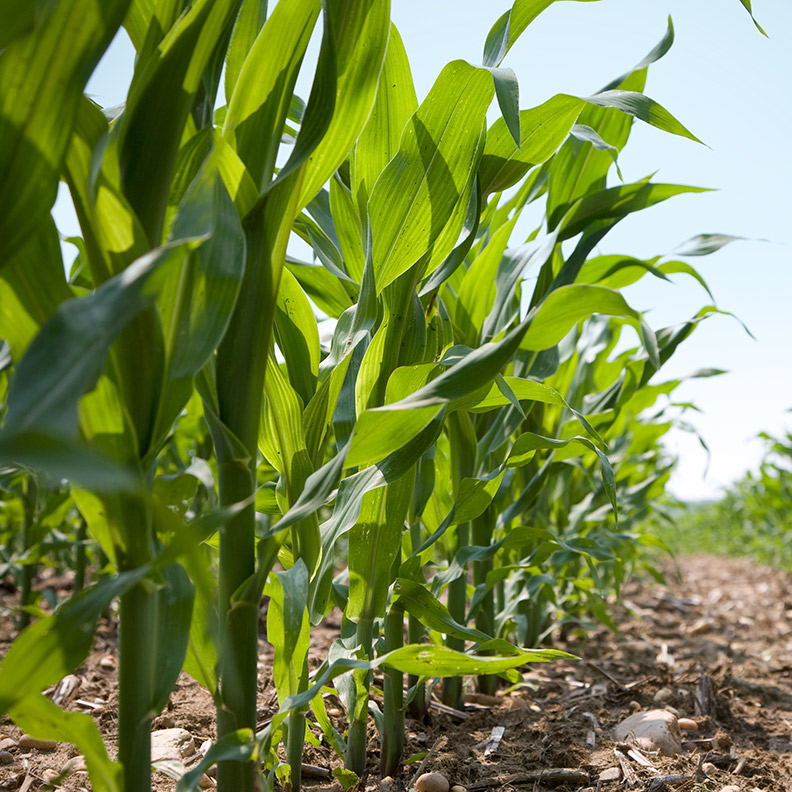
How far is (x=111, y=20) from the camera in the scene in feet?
1.71

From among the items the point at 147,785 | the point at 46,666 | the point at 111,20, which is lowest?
the point at 147,785

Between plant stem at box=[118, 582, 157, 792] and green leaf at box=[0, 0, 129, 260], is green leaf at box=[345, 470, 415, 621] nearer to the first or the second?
plant stem at box=[118, 582, 157, 792]

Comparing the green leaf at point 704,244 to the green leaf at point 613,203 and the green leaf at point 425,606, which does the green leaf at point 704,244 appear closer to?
the green leaf at point 613,203

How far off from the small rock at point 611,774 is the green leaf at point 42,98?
1005 millimetres

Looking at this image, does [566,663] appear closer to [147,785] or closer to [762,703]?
[762,703]

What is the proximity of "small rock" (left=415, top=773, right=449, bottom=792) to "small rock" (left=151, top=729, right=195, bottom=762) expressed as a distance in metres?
0.35

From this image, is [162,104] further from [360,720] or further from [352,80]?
[360,720]

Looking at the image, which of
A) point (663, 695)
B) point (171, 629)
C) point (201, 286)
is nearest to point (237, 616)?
point (171, 629)

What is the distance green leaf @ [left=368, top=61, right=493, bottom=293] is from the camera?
0.83 metres

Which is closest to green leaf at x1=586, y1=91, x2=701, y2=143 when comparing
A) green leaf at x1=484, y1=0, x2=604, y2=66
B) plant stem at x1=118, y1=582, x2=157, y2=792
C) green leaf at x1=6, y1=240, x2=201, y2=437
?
green leaf at x1=484, y1=0, x2=604, y2=66

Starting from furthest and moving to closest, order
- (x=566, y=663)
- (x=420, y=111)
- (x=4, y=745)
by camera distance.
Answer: (x=566, y=663)
(x=4, y=745)
(x=420, y=111)

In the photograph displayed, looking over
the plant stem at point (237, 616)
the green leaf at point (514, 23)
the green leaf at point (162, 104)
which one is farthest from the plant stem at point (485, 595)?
the green leaf at point (162, 104)

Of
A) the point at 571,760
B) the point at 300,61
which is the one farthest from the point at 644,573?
the point at 300,61

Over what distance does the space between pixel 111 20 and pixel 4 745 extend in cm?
104
